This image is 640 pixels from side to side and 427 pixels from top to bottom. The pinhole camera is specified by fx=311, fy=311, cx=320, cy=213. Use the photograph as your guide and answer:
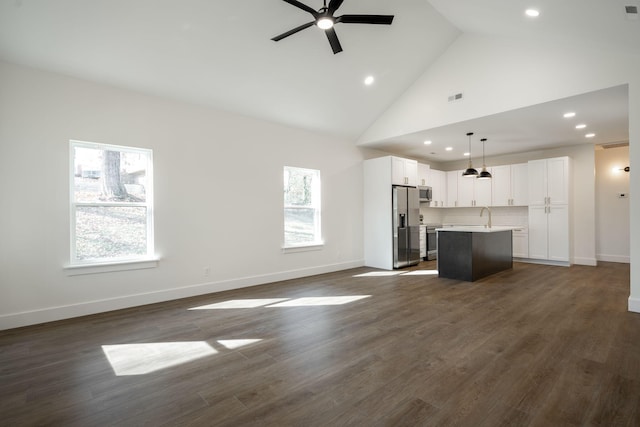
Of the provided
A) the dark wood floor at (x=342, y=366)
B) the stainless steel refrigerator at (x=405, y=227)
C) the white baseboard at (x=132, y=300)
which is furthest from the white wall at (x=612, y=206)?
the white baseboard at (x=132, y=300)

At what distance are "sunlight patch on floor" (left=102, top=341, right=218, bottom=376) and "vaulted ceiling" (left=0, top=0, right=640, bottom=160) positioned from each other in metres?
3.19

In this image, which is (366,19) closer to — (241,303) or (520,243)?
(241,303)

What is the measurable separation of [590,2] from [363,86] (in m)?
3.17

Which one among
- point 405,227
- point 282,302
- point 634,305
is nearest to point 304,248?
point 282,302

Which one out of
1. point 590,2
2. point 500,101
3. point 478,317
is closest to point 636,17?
point 590,2

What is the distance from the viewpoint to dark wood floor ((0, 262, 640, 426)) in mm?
1892

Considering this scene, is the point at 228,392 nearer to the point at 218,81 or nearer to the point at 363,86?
the point at 218,81

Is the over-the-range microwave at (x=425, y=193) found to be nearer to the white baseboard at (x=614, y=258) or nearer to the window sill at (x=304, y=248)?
the window sill at (x=304, y=248)

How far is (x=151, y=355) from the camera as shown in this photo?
2.71 meters

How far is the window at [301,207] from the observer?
5.95 m

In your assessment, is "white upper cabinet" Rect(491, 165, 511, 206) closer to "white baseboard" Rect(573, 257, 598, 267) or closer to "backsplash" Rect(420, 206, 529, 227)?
"backsplash" Rect(420, 206, 529, 227)

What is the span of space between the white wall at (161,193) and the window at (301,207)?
18 cm

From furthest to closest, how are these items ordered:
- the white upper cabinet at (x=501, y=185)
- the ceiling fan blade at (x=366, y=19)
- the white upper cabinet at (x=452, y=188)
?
the white upper cabinet at (x=452, y=188) → the white upper cabinet at (x=501, y=185) → the ceiling fan blade at (x=366, y=19)

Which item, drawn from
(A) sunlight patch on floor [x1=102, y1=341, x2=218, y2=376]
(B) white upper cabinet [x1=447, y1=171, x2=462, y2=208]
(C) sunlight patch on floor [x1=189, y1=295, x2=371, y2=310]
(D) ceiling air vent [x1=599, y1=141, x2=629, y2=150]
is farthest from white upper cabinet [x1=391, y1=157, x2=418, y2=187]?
(A) sunlight patch on floor [x1=102, y1=341, x2=218, y2=376]
